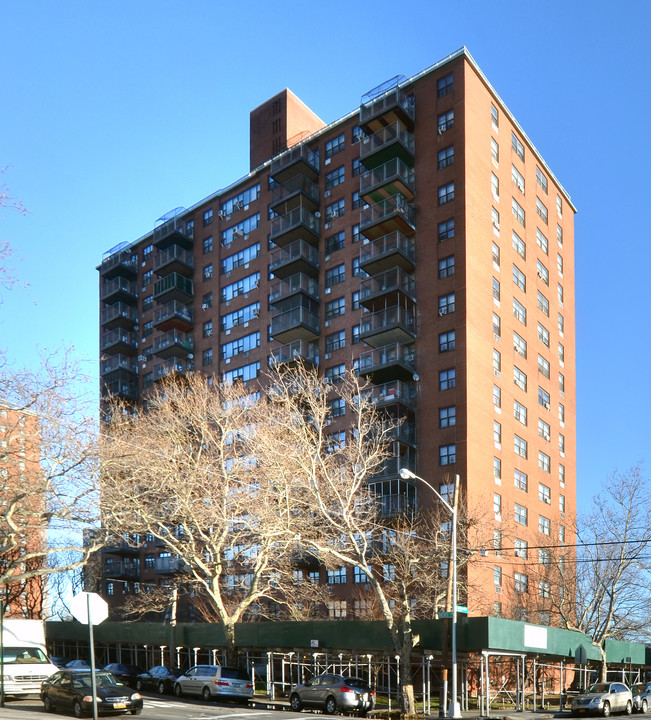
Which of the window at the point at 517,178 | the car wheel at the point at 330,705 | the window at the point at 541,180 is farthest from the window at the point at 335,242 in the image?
the car wheel at the point at 330,705

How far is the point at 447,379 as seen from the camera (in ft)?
181

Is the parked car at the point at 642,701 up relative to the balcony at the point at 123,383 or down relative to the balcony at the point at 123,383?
down

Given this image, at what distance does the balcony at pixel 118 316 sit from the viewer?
3280 inches

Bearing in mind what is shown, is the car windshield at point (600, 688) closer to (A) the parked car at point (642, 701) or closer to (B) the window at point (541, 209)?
(A) the parked car at point (642, 701)

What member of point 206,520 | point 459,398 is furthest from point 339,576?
point 206,520

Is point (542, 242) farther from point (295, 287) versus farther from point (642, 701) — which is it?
point (642, 701)

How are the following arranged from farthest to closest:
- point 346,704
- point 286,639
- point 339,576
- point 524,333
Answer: point 524,333 → point 339,576 → point 286,639 → point 346,704

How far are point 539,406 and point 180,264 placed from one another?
113ft

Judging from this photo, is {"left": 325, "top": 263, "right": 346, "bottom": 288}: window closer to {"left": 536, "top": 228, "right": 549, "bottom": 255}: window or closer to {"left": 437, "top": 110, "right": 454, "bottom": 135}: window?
{"left": 437, "top": 110, "right": 454, "bottom": 135}: window

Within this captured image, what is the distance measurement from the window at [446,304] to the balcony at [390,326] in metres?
2.39

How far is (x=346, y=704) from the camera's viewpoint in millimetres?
32188

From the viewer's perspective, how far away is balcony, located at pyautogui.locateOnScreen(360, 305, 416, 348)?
56938mm

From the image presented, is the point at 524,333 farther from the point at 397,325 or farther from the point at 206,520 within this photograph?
the point at 206,520

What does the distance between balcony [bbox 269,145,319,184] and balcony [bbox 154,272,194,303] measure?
14.4 meters
